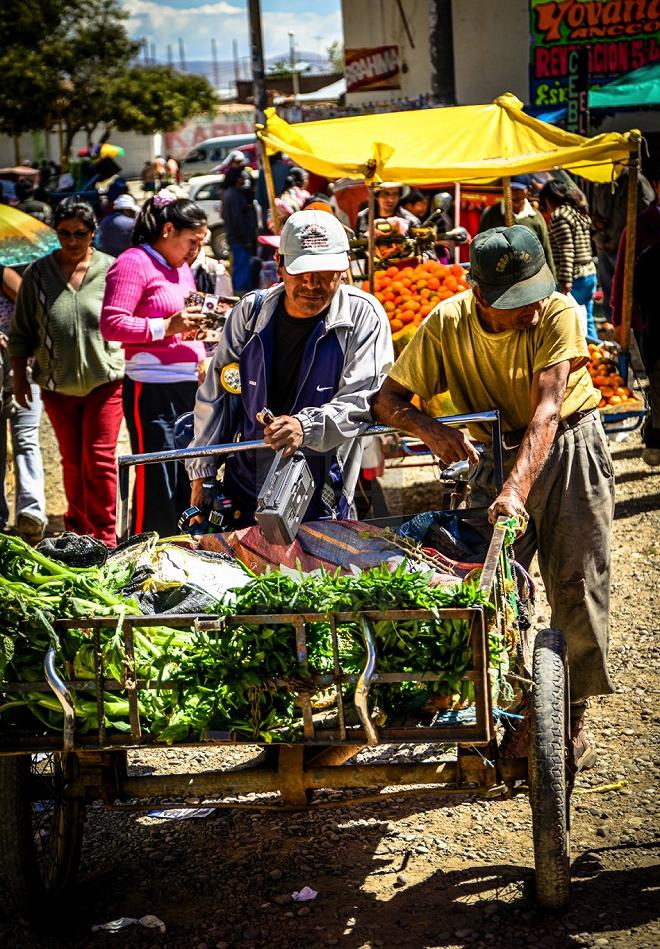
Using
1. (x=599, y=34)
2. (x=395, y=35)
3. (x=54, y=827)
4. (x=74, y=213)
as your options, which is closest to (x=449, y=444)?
(x=54, y=827)

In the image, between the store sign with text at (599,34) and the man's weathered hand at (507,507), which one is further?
the store sign with text at (599,34)

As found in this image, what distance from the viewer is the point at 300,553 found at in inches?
161

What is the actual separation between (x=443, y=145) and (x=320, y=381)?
5.27 m

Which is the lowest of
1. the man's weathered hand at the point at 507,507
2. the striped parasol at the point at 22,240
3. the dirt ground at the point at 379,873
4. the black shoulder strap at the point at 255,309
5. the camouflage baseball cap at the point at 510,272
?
the dirt ground at the point at 379,873

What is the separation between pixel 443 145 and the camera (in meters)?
9.25

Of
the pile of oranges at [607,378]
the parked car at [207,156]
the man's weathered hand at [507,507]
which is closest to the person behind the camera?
the man's weathered hand at [507,507]

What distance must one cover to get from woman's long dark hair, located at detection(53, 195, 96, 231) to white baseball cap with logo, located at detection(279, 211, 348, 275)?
9.06ft

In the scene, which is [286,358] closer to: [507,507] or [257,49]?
[507,507]

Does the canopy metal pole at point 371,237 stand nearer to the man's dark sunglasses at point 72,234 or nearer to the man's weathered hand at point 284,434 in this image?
the man's dark sunglasses at point 72,234

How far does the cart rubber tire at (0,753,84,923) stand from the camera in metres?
3.46

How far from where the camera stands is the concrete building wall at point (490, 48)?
705 inches

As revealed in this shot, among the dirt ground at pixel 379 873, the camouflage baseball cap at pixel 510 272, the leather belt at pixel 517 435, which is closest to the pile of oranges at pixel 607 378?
the dirt ground at pixel 379 873

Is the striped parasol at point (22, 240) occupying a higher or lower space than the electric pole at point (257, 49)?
lower

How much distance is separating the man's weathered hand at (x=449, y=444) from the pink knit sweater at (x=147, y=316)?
265cm
